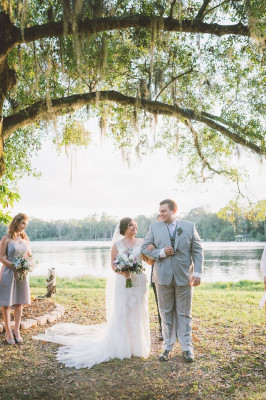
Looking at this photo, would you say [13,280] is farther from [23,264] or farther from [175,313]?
[175,313]

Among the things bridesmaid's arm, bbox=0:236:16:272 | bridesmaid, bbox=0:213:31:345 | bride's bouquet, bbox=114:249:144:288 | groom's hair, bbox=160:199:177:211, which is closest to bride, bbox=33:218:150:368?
bride's bouquet, bbox=114:249:144:288

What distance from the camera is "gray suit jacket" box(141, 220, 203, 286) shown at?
14.7 feet

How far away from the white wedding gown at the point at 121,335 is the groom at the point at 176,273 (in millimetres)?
299

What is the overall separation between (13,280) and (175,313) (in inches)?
97.2

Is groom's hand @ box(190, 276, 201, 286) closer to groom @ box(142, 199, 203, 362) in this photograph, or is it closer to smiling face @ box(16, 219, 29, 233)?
groom @ box(142, 199, 203, 362)

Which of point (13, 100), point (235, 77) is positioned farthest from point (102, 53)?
point (235, 77)

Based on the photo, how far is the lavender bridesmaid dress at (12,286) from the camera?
509 centimetres

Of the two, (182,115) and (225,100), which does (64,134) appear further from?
(225,100)

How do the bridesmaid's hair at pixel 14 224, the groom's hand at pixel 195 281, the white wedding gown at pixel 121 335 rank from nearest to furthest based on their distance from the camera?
the groom's hand at pixel 195 281
the white wedding gown at pixel 121 335
the bridesmaid's hair at pixel 14 224

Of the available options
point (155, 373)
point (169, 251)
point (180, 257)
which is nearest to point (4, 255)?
point (169, 251)

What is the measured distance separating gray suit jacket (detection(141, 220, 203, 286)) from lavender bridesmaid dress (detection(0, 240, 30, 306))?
2.01 metres

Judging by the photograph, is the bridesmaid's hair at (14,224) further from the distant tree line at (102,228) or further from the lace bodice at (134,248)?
the distant tree line at (102,228)

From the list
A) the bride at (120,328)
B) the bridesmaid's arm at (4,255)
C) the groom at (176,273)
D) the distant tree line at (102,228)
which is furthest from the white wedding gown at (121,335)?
the distant tree line at (102,228)

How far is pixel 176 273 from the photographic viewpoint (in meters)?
4.49
